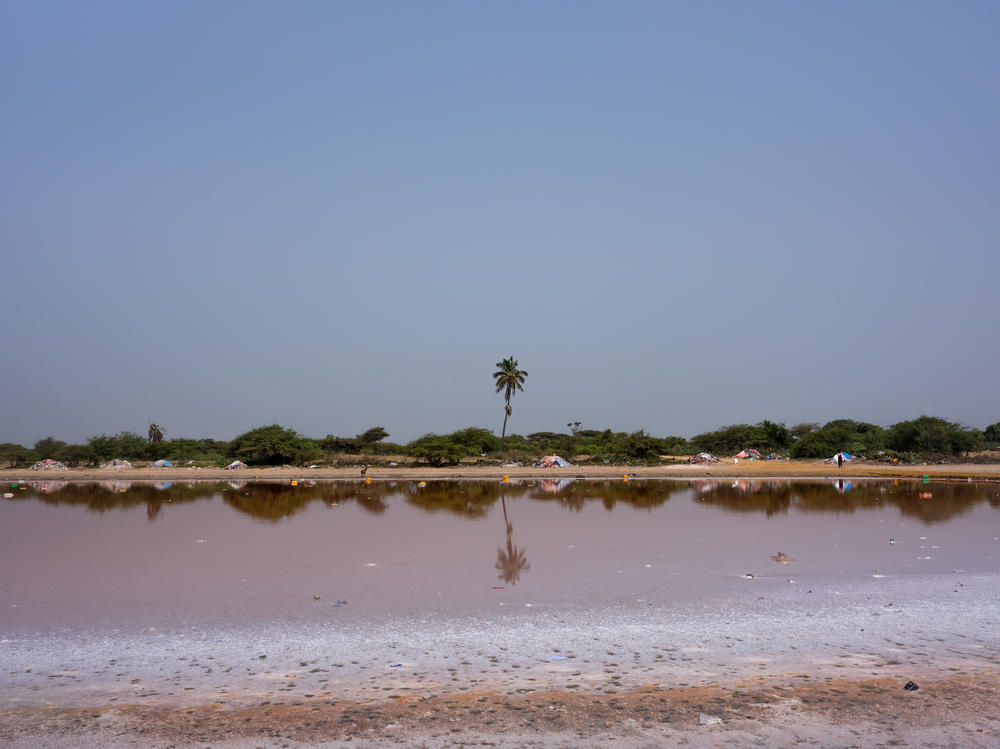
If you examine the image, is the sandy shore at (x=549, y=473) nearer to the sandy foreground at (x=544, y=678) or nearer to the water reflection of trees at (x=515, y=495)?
the water reflection of trees at (x=515, y=495)

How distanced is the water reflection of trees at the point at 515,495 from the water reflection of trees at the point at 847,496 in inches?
1.4

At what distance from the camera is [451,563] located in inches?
580

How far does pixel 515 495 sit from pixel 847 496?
14.7 m

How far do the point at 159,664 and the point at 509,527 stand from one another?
1394 cm

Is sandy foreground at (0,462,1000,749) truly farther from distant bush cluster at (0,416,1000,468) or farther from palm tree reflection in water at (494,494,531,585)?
distant bush cluster at (0,416,1000,468)

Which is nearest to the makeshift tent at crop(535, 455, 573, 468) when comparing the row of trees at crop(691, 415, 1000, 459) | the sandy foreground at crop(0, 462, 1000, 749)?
the row of trees at crop(691, 415, 1000, 459)

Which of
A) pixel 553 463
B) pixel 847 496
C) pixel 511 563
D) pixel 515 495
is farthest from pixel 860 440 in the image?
pixel 511 563

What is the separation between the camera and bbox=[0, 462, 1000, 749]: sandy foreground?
5660 millimetres

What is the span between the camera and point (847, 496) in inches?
1213

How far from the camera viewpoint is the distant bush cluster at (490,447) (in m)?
61.4

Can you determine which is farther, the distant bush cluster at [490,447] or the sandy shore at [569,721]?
the distant bush cluster at [490,447]

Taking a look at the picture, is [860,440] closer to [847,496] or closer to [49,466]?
[847,496]

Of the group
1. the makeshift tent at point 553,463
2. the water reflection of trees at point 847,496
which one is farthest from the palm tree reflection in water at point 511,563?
the makeshift tent at point 553,463

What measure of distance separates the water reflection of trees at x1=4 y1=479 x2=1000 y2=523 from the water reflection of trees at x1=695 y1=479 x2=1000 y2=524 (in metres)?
0.04
